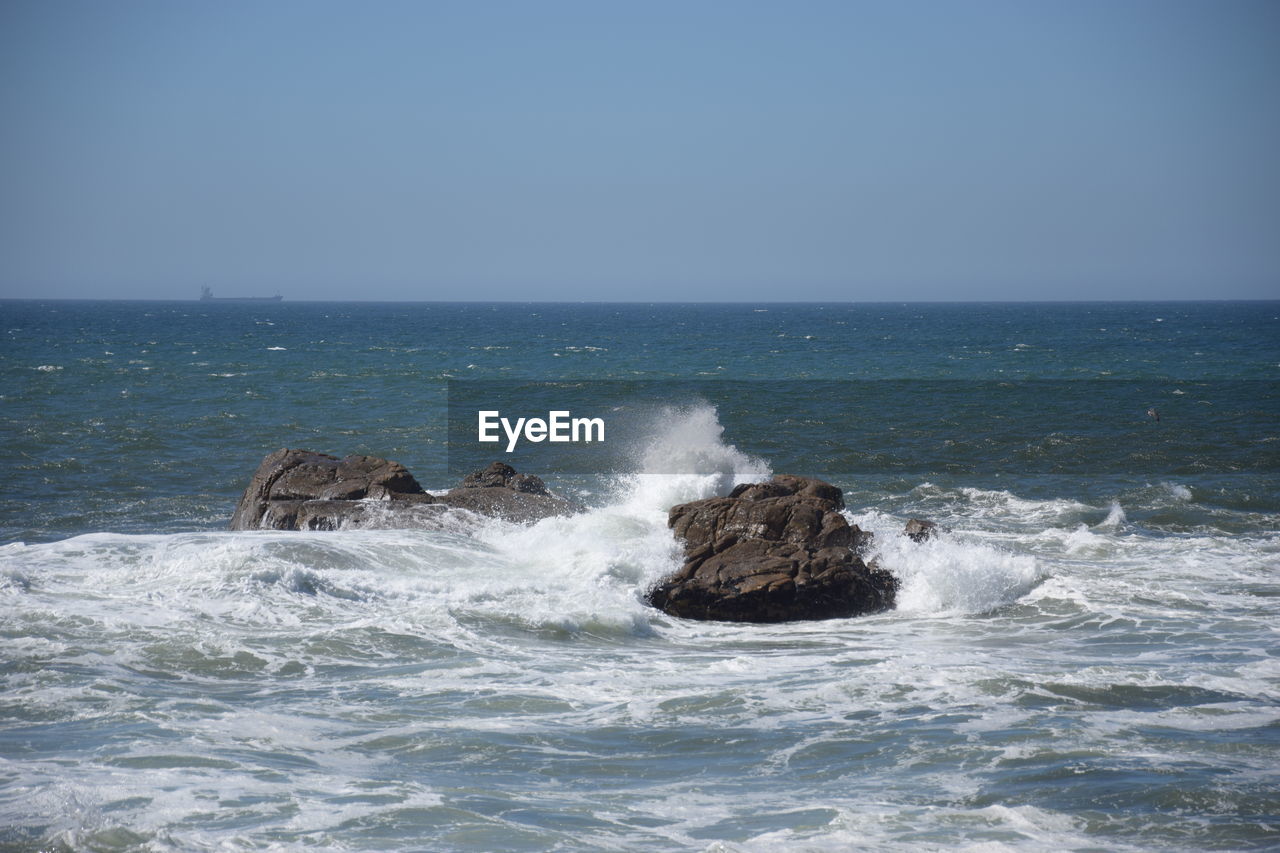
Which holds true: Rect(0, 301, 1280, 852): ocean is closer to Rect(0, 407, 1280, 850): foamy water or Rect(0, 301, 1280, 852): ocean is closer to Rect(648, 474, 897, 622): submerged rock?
Rect(0, 407, 1280, 850): foamy water

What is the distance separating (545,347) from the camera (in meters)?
73.8

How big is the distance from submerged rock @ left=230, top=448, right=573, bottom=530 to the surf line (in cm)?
1116

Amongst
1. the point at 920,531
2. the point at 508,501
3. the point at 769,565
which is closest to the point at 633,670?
the point at 769,565

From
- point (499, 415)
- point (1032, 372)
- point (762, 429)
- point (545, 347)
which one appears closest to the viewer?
point (762, 429)

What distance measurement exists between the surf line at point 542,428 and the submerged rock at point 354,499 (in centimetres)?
1116

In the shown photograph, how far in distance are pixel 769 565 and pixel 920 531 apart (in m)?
2.56

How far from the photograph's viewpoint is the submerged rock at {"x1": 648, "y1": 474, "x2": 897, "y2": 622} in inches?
511

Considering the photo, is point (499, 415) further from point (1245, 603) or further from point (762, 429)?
point (1245, 603)

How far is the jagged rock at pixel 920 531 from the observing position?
14.7m

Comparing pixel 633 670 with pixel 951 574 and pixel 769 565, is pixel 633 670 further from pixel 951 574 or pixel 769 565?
pixel 951 574

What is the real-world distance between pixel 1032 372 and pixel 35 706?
46265 mm

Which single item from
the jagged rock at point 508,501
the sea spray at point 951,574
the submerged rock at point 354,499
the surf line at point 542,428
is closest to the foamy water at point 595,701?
the sea spray at point 951,574

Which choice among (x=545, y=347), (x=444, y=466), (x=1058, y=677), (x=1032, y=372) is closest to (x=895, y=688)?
(x=1058, y=677)

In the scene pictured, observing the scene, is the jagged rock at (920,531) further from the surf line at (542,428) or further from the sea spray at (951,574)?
the surf line at (542,428)
